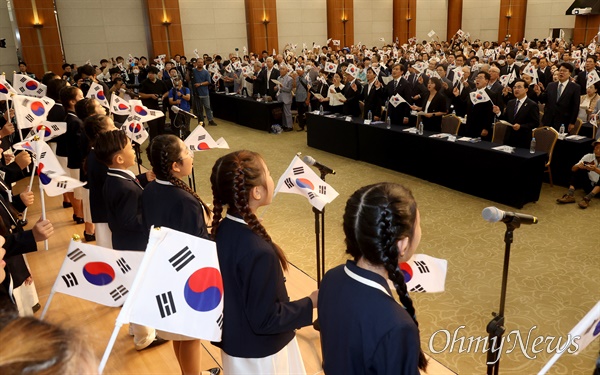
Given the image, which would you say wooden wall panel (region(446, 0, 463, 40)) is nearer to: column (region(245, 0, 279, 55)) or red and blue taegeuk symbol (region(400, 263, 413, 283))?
column (region(245, 0, 279, 55))

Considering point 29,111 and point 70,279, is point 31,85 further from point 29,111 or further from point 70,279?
point 70,279

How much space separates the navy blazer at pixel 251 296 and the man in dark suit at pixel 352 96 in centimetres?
848

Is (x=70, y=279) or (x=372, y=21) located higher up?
(x=372, y=21)

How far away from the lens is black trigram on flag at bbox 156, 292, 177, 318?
1724 millimetres

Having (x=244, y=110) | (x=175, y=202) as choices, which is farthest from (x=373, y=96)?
(x=175, y=202)

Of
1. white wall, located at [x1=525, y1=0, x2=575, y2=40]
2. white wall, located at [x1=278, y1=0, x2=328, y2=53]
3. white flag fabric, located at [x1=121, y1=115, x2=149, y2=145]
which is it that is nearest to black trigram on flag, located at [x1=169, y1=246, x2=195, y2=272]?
white flag fabric, located at [x1=121, y1=115, x2=149, y2=145]

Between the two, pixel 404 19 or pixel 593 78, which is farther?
pixel 404 19

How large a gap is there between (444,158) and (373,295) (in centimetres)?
617

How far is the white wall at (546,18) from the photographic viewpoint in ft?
76.3

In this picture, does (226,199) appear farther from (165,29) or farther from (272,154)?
(165,29)

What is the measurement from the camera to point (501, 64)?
1447 centimetres

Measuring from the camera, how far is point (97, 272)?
2682mm

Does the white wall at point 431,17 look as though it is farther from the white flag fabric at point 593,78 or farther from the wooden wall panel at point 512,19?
the white flag fabric at point 593,78

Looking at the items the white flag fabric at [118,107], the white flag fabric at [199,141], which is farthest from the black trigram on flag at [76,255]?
the white flag fabric at [118,107]
